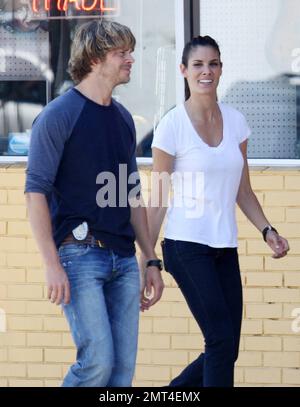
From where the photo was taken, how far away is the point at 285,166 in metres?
6.26

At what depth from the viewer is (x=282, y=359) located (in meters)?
6.30

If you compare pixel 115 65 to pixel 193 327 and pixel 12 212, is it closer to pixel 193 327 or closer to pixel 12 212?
pixel 12 212

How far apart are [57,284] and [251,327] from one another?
226 cm

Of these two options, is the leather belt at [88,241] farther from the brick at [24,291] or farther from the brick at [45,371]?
the brick at [45,371]

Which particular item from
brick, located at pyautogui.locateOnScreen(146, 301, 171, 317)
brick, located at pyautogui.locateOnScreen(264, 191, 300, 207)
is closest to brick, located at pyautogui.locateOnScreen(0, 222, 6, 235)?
brick, located at pyautogui.locateOnScreen(146, 301, 171, 317)

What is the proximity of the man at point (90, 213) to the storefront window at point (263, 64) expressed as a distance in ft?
6.02

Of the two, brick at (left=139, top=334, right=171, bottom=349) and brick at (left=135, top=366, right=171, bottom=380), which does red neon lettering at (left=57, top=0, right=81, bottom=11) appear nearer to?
brick at (left=139, top=334, right=171, bottom=349)

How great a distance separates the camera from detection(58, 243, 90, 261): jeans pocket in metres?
4.45

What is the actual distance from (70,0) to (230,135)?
1.67 meters

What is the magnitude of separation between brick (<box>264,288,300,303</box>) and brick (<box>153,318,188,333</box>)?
1.62ft

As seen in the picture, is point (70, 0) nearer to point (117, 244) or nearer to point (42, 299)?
point (42, 299)

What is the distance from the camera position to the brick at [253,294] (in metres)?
6.29

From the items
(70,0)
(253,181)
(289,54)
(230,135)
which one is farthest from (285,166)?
(70,0)
